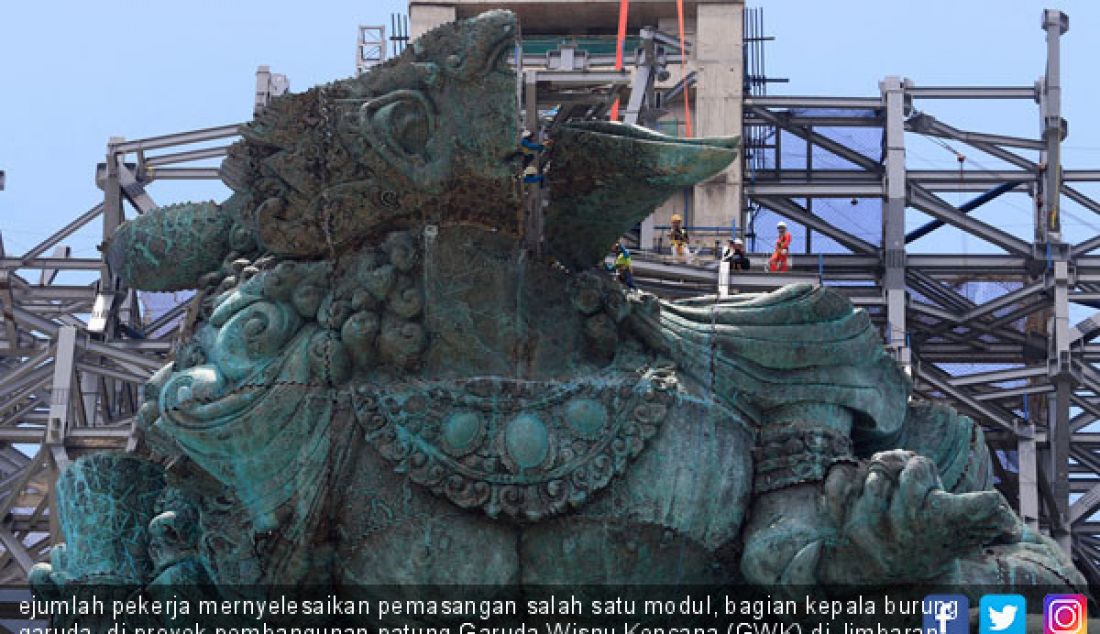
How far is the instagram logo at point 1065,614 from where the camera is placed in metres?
14.7

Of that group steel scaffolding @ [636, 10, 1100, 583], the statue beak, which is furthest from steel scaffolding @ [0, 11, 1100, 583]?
the statue beak

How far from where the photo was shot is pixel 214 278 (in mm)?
16609

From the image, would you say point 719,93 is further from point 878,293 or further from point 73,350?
point 73,350

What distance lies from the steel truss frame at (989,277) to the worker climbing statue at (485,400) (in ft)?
65.8

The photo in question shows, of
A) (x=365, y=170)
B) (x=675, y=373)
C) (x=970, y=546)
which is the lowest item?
(x=970, y=546)

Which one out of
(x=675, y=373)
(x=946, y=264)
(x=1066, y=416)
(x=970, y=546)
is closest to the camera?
(x=970, y=546)

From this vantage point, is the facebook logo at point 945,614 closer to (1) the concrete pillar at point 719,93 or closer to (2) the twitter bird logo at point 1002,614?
(2) the twitter bird logo at point 1002,614

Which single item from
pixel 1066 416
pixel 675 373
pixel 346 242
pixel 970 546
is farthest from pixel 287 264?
pixel 1066 416

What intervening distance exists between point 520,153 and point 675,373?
1.72 metres

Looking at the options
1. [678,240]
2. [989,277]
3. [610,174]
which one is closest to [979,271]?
[989,277]

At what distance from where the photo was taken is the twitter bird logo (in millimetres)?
14914

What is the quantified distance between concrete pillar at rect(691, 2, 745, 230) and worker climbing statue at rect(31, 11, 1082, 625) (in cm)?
2522

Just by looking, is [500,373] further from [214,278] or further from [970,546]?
[970,546]

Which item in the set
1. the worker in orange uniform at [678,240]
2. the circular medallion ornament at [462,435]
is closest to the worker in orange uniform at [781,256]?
Result: the worker in orange uniform at [678,240]
